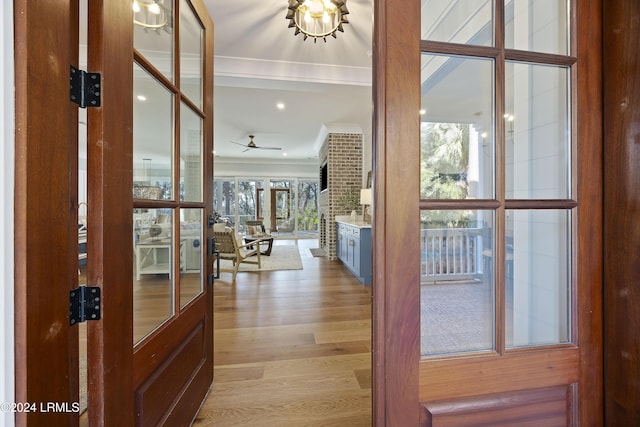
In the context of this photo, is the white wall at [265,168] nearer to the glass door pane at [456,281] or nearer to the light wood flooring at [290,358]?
the light wood flooring at [290,358]

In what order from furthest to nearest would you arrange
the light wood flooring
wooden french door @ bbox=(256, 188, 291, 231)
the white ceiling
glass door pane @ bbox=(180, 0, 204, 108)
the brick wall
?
1. wooden french door @ bbox=(256, 188, 291, 231)
2. the brick wall
3. the white ceiling
4. the light wood flooring
5. glass door pane @ bbox=(180, 0, 204, 108)

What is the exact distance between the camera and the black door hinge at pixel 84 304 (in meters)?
0.71

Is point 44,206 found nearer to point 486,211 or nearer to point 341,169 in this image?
point 486,211

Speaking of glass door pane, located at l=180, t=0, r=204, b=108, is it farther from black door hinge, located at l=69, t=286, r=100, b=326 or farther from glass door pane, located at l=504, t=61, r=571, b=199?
glass door pane, located at l=504, t=61, r=571, b=199

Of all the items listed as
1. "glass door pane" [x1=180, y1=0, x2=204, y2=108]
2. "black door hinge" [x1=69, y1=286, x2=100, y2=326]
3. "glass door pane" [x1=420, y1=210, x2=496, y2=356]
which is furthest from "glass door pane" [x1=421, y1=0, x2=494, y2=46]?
"black door hinge" [x1=69, y1=286, x2=100, y2=326]

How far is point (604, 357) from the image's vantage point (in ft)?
2.62

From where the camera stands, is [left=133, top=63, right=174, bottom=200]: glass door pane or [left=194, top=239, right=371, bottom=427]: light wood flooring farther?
[left=194, top=239, right=371, bottom=427]: light wood flooring

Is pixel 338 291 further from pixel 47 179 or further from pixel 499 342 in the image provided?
pixel 47 179

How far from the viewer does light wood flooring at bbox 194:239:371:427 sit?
152cm

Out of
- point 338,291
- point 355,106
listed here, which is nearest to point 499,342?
point 338,291

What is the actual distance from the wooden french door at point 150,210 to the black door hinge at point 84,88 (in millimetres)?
18

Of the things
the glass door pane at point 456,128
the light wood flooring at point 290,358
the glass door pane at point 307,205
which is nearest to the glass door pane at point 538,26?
the glass door pane at point 456,128

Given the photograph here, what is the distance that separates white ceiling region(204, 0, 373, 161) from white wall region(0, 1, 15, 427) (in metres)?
1.27

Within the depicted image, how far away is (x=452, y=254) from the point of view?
82cm
